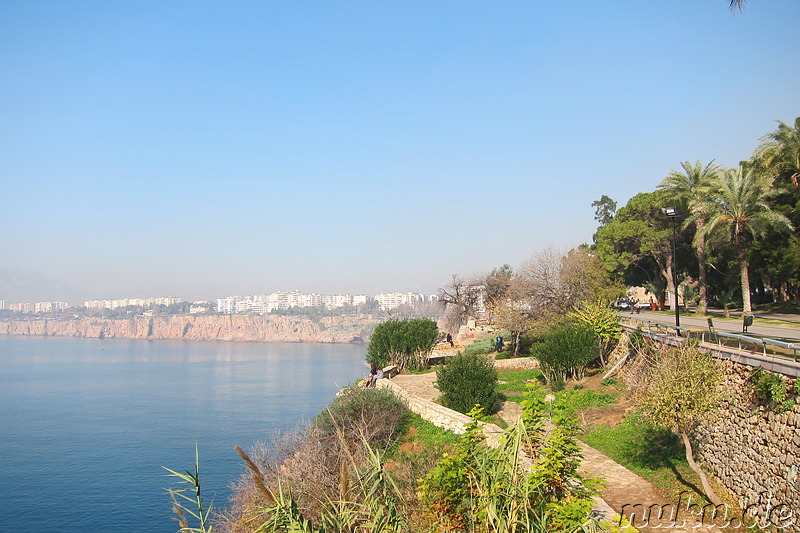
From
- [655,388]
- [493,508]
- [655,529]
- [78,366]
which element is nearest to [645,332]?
[655,388]

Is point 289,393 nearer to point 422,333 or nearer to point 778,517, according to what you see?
point 422,333

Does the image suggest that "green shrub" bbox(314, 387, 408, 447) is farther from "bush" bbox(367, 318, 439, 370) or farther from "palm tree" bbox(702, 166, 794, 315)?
"palm tree" bbox(702, 166, 794, 315)

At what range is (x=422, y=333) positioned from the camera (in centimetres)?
2995

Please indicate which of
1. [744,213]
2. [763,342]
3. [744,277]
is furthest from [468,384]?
[744,213]

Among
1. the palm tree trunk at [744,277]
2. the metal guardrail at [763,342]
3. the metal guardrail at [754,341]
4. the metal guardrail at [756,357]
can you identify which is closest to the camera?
the metal guardrail at [756,357]

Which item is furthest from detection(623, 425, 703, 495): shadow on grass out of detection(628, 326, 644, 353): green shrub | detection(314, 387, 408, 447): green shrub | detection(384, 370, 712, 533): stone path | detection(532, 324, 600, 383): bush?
detection(314, 387, 408, 447): green shrub

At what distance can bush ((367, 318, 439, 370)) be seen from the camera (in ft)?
97.2

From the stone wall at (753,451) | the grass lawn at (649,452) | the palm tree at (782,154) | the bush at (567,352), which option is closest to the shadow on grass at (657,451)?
the grass lawn at (649,452)

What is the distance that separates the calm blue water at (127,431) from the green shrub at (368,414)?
11.1 metres

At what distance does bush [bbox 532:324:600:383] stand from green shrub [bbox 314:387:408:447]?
6.09 meters

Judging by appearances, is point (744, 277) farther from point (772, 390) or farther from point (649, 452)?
point (772, 390)

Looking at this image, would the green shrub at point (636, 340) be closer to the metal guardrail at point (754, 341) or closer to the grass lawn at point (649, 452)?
the metal guardrail at point (754, 341)

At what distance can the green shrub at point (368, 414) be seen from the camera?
19.0 meters

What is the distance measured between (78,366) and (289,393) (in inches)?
2412
